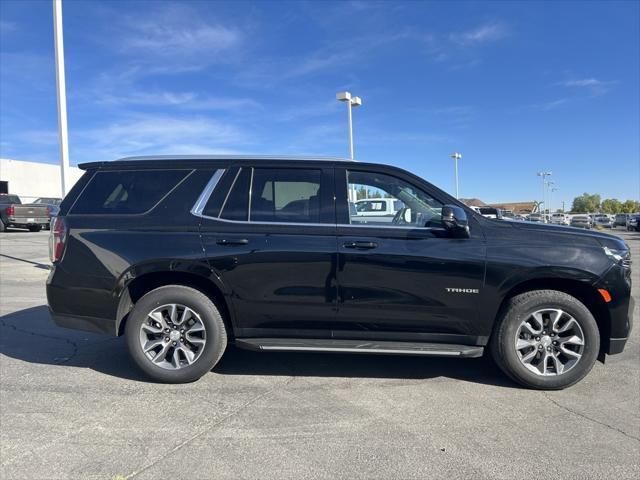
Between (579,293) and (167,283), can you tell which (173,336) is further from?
(579,293)

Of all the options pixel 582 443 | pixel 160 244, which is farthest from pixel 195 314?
pixel 582 443

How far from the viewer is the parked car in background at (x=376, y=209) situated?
4.14 metres

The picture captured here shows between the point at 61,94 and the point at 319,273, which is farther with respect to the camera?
the point at 61,94

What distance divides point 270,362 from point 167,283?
129 cm

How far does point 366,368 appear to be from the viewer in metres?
4.58

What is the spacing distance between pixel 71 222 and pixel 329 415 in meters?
2.79

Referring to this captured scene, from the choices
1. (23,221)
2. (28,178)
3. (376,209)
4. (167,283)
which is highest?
(28,178)

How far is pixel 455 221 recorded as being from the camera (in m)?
3.84

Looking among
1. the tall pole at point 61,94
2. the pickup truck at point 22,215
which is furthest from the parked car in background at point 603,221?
the tall pole at point 61,94

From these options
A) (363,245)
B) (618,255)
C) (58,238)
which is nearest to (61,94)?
(58,238)

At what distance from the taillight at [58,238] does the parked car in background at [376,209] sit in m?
2.58

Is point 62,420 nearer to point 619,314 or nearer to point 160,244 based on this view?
point 160,244

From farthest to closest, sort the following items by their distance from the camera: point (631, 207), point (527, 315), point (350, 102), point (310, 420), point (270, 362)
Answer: point (631, 207), point (350, 102), point (270, 362), point (527, 315), point (310, 420)

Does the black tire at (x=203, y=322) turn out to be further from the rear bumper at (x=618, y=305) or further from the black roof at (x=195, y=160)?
the rear bumper at (x=618, y=305)
